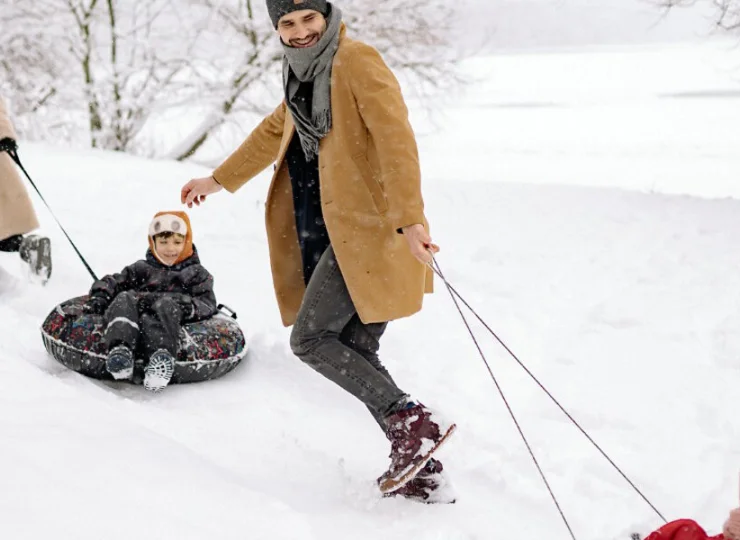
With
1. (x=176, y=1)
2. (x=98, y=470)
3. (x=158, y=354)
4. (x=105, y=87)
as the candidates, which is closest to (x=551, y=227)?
(x=158, y=354)

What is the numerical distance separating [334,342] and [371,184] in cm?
61

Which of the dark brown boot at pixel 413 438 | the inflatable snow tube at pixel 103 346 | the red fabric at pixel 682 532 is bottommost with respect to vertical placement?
the inflatable snow tube at pixel 103 346

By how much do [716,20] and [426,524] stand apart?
8463 mm

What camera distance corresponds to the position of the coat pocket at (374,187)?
9.45ft

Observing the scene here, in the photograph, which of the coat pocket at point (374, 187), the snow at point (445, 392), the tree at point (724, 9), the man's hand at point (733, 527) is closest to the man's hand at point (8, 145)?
the snow at point (445, 392)

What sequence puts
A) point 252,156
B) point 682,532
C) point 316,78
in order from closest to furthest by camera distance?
point 682,532, point 316,78, point 252,156

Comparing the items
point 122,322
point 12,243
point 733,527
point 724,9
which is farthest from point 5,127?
point 724,9

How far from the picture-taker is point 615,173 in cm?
1206

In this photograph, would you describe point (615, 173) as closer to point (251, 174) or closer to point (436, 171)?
point (436, 171)

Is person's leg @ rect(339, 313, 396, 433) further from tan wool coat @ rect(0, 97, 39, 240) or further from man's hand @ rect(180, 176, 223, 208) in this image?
tan wool coat @ rect(0, 97, 39, 240)

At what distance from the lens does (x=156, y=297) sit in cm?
447

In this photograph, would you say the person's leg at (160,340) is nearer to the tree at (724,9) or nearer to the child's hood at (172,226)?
the child's hood at (172,226)

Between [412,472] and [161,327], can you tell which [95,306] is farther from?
[412,472]

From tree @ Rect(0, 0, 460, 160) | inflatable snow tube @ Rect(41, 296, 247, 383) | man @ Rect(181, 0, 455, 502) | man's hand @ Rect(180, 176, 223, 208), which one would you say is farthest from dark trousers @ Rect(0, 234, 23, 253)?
tree @ Rect(0, 0, 460, 160)
